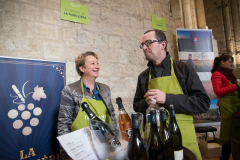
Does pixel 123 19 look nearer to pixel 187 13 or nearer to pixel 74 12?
pixel 74 12

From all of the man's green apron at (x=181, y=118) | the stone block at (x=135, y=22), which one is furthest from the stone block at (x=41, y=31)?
the man's green apron at (x=181, y=118)

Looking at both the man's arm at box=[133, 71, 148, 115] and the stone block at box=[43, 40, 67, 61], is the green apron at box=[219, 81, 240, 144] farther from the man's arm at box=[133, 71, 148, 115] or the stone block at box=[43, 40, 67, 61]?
the stone block at box=[43, 40, 67, 61]

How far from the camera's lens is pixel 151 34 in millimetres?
1382

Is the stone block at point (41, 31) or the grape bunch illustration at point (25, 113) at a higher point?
the stone block at point (41, 31)

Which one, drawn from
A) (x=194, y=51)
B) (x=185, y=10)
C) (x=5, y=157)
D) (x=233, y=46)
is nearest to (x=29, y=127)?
(x=5, y=157)

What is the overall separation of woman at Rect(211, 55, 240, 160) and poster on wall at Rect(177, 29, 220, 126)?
2.86 ft

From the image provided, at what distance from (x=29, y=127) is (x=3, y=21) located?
4.44 feet

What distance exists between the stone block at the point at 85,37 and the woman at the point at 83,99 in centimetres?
69

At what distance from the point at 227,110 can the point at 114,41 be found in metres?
2.18

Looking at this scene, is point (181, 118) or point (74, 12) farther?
point (74, 12)

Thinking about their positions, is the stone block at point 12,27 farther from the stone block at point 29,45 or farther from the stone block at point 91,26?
the stone block at point 91,26

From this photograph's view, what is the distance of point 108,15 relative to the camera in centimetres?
293

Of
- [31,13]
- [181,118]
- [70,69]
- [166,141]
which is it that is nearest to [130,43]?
[70,69]

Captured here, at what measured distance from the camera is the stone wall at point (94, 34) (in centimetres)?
208
